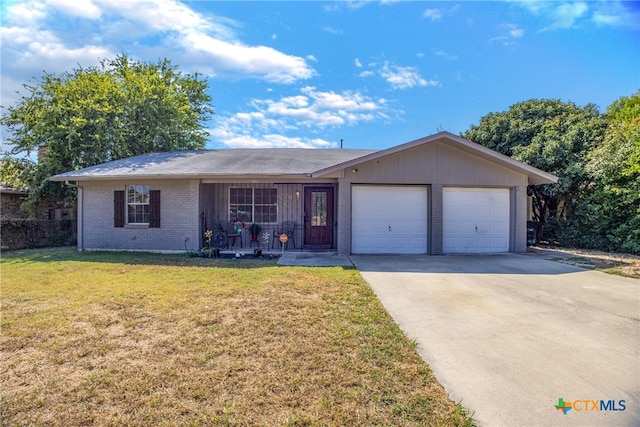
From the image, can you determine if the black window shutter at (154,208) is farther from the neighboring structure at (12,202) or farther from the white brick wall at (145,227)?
the neighboring structure at (12,202)

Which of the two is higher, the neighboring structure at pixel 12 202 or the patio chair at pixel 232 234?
the neighboring structure at pixel 12 202

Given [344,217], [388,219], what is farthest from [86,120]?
[388,219]

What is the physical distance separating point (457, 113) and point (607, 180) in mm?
9648

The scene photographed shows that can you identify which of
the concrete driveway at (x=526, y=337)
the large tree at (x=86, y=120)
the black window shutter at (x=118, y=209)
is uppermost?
the large tree at (x=86, y=120)

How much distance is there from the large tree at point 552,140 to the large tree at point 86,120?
56.2ft

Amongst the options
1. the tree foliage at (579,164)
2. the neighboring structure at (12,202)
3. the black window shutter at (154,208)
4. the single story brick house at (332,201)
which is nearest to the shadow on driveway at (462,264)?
the single story brick house at (332,201)

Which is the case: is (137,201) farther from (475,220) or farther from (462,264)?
(475,220)

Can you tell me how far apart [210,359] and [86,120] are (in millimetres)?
15741

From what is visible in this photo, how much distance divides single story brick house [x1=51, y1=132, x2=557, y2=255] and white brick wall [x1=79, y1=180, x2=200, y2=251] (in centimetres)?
3

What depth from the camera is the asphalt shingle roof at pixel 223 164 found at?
9.82 meters

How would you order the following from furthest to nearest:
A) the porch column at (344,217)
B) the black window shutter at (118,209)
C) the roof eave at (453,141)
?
the black window shutter at (118,209)
the porch column at (344,217)
the roof eave at (453,141)

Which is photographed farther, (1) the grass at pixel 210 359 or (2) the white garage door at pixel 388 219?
(2) the white garage door at pixel 388 219

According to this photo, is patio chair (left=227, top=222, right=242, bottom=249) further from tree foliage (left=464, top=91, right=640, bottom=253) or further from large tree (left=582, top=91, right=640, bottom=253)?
large tree (left=582, top=91, right=640, bottom=253)

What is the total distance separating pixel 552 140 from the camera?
12383 millimetres
